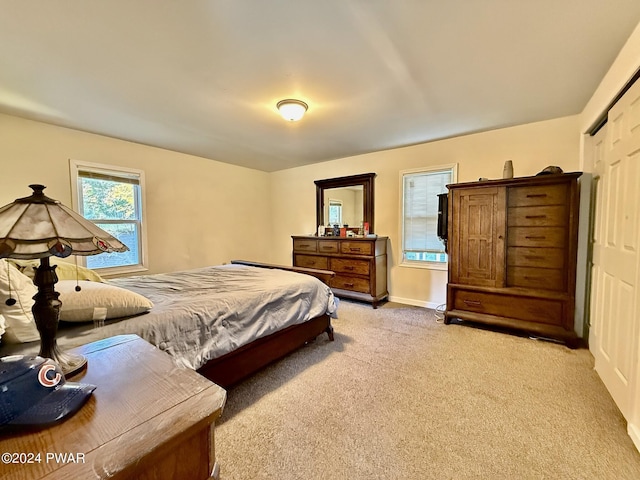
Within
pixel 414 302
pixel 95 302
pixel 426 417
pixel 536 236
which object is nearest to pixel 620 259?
pixel 536 236

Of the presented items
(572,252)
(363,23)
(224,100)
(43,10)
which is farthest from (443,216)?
(43,10)

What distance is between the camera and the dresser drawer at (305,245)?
4402mm

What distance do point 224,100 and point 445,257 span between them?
3281 mm

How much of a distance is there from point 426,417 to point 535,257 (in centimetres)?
213

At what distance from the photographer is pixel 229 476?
50.5 inches

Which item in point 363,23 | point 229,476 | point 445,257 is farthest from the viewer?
point 445,257

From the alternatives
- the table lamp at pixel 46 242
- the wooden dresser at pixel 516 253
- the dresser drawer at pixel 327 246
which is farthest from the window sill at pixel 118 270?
the wooden dresser at pixel 516 253

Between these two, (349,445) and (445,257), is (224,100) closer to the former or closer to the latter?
(349,445)

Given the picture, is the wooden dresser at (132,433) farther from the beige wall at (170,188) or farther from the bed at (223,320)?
the beige wall at (170,188)

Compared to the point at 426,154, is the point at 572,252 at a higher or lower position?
lower

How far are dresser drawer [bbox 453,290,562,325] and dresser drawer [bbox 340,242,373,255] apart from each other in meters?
1.21

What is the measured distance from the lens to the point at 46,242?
0.80 m

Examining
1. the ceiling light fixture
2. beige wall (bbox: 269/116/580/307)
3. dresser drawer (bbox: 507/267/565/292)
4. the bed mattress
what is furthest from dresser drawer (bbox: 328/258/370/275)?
the ceiling light fixture

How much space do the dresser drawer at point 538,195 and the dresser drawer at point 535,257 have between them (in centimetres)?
47
